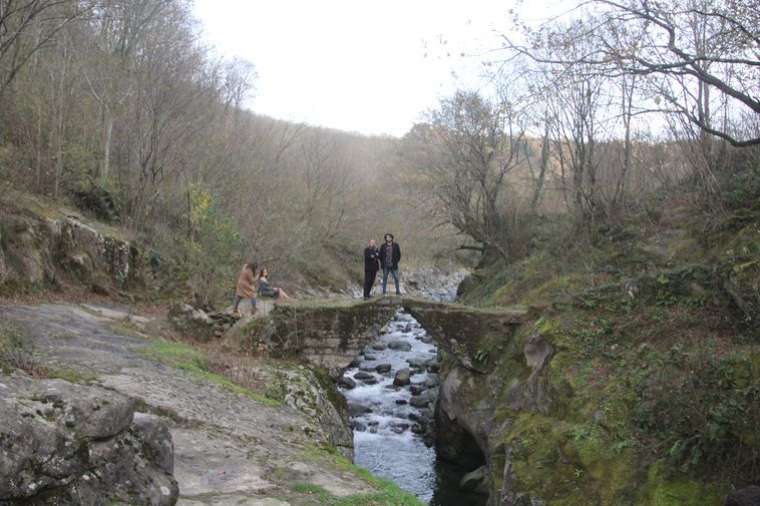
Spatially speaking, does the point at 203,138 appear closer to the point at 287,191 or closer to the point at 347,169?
the point at 287,191

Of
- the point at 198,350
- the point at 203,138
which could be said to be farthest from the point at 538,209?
the point at 198,350

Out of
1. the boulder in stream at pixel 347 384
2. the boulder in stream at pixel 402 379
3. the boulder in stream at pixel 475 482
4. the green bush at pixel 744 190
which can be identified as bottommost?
the boulder in stream at pixel 475 482

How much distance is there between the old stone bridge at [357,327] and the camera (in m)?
15.7

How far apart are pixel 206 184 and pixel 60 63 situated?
22.7ft

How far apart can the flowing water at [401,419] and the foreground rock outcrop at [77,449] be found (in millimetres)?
10051

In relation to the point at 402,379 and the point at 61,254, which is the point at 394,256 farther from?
the point at 61,254

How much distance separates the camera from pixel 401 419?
18.8 m

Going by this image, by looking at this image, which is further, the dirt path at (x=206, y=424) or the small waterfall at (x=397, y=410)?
the small waterfall at (x=397, y=410)

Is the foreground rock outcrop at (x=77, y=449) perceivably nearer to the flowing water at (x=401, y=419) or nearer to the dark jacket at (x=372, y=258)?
the flowing water at (x=401, y=419)

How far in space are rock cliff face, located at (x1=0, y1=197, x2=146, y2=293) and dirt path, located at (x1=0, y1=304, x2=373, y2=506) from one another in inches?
85.6

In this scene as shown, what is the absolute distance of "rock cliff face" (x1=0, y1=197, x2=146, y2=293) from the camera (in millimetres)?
15605

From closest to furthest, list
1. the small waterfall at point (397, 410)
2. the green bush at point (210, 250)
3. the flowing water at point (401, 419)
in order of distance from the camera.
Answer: the flowing water at point (401, 419)
the small waterfall at point (397, 410)
the green bush at point (210, 250)

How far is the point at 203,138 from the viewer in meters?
26.8

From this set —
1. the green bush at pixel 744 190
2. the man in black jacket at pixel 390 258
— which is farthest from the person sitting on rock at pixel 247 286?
the green bush at pixel 744 190
